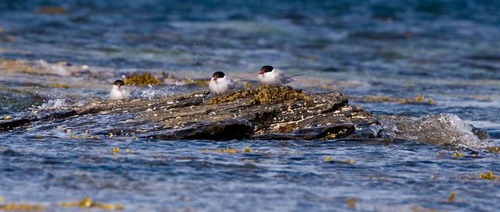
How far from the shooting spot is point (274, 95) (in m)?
11.8

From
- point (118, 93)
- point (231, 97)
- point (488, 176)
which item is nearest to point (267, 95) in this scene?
point (231, 97)

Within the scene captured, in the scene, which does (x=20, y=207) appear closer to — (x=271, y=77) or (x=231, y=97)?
(x=231, y=97)

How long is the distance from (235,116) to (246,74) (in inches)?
360

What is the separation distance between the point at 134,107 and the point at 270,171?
2.95 m

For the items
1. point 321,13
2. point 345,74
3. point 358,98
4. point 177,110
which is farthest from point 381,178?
point 321,13

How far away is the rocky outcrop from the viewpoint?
11.2 meters

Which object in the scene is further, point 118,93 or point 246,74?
point 246,74

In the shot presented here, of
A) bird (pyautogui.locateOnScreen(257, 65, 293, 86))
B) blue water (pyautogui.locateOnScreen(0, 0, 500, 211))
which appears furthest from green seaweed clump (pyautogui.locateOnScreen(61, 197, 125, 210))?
bird (pyautogui.locateOnScreen(257, 65, 293, 86))

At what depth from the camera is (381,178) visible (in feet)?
30.9

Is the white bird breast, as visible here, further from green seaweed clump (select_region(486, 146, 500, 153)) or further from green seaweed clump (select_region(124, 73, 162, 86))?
green seaweed clump (select_region(124, 73, 162, 86))

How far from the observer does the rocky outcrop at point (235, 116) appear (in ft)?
36.8

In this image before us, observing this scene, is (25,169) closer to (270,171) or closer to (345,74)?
(270,171)

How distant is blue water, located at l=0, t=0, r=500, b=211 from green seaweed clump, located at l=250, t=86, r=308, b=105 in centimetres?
77

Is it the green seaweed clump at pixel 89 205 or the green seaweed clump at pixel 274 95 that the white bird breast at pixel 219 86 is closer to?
the green seaweed clump at pixel 274 95
